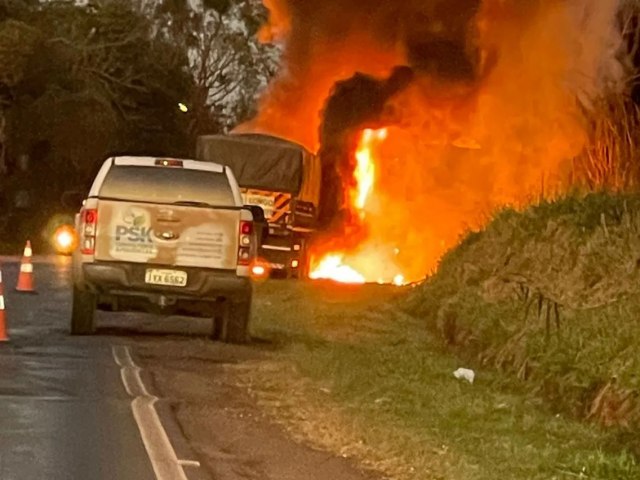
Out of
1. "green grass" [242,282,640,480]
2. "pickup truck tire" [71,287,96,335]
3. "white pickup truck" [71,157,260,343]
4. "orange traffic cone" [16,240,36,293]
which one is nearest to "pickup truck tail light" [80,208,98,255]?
"white pickup truck" [71,157,260,343]

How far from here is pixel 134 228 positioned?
50.7 ft

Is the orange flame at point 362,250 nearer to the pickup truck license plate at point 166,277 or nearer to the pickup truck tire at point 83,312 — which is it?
the pickup truck tire at point 83,312

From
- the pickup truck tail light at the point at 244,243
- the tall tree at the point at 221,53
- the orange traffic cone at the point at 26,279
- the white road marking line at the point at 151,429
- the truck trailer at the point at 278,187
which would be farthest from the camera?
the tall tree at the point at 221,53

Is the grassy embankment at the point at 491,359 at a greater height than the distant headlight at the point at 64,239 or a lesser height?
lesser

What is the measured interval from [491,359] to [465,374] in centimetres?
149

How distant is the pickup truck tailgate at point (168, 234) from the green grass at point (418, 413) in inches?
50.7

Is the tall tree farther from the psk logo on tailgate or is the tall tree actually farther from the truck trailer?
the psk logo on tailgate

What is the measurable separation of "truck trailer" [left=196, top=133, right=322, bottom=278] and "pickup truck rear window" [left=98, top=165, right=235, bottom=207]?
13.9m

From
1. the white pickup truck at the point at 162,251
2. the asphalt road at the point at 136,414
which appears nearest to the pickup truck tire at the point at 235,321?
the asphalt road at the point at 136,414

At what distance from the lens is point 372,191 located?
34281mm

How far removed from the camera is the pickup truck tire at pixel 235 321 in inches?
636

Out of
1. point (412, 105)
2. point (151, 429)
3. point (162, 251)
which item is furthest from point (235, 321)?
point (412, 105)

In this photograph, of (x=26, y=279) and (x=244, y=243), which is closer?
(x=244, y=243)

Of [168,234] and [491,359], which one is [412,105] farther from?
[168,234]
